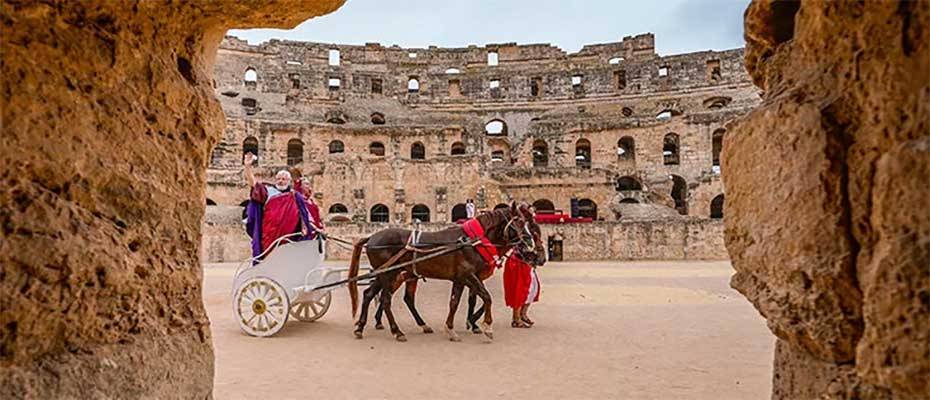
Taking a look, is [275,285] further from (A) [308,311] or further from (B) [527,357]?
(B) [527,357]

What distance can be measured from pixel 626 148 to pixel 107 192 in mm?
38202

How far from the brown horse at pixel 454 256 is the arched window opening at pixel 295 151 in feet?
91.4

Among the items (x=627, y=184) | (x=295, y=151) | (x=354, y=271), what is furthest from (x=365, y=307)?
(x=295, y=151)

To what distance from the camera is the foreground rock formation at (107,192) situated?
1.90 metres

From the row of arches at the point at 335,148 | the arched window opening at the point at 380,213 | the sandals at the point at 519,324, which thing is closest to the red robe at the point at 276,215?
the sandals at the point at 519,324

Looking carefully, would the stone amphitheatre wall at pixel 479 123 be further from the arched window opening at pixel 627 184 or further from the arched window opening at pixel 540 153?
the arched window opening at pixel 627 184

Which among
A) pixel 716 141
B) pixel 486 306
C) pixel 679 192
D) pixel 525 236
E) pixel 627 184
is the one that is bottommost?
pixel 486 306

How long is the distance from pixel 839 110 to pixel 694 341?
197 inches

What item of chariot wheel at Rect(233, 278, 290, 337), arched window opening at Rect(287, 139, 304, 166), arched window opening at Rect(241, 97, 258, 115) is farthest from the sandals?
arched window opening at Rect(241, 97, 258, 115)

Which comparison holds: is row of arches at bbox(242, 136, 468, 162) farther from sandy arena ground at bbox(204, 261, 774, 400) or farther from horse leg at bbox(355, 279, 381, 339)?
horse leg at bbox(355, 279, 381, 339)

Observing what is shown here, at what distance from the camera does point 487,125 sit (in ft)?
141

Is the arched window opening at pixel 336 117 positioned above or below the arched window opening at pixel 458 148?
above

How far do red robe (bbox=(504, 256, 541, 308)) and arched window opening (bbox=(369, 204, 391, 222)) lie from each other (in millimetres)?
20931

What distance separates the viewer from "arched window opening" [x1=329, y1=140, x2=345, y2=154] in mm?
35034
